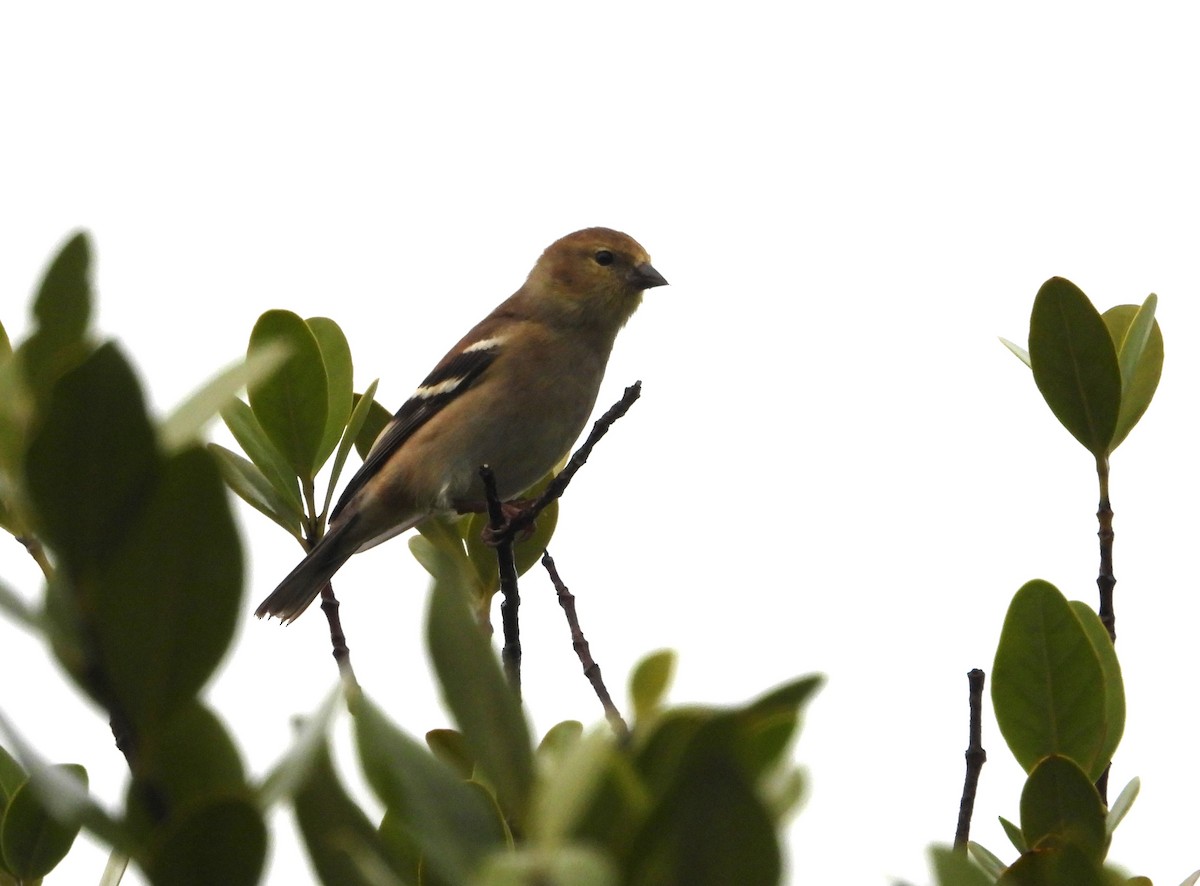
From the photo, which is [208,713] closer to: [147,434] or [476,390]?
[147,434]

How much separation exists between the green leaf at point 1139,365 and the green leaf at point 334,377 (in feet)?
5.28

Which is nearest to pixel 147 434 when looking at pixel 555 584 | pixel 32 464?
pixel 32 464

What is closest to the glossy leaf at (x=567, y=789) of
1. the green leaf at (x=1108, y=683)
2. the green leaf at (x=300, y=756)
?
the green leaf at (x=300, y=756)

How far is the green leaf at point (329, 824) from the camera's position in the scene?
3.11 ft

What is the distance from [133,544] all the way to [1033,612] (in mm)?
1349

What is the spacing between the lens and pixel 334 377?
316cm

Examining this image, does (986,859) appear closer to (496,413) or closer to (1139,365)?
(1139,365)

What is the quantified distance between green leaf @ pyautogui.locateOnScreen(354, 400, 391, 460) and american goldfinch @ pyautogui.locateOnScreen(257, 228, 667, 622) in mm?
2334

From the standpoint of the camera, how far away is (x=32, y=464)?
81 centimetres

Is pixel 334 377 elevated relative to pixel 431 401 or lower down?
elevated

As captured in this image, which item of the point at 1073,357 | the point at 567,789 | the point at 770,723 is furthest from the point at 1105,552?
the point at 567,789

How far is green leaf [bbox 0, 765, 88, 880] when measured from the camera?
159cm

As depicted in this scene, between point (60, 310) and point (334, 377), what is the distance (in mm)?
2157

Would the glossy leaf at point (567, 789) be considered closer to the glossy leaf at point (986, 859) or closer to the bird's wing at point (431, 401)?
the glossy leaf at point (986, 859)
